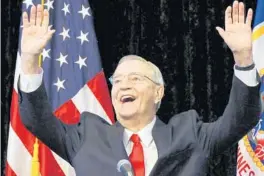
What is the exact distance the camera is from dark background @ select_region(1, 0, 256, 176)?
13.2ft

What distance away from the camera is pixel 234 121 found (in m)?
Answer: 1.94

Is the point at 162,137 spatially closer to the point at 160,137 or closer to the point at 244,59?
the point at 160,137

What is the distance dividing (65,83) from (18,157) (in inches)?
18.0

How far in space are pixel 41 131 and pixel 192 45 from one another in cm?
221

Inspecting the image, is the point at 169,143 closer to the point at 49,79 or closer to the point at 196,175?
the point at 196,175

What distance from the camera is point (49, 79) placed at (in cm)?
350

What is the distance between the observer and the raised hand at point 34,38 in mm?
1908

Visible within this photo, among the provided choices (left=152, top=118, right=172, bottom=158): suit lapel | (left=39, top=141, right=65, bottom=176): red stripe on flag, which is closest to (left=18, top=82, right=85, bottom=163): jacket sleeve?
(left=152, top=118, right=172, bottom=158): suit lapel

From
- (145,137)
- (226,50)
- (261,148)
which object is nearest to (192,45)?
(226,50)

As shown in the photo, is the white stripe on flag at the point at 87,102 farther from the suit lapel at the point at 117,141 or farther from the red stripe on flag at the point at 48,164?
the suit lapel at the point at 117,141

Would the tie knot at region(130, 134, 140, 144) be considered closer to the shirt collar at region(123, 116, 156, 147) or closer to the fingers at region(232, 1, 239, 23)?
the shirt collar at region(123, 116, 156, 147)

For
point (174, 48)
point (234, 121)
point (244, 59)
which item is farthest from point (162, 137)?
point (174, 48)

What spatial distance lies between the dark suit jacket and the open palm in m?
0.12

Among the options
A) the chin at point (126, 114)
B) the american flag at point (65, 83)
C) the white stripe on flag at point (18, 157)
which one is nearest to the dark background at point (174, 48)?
the american flag at point (65, 83)
